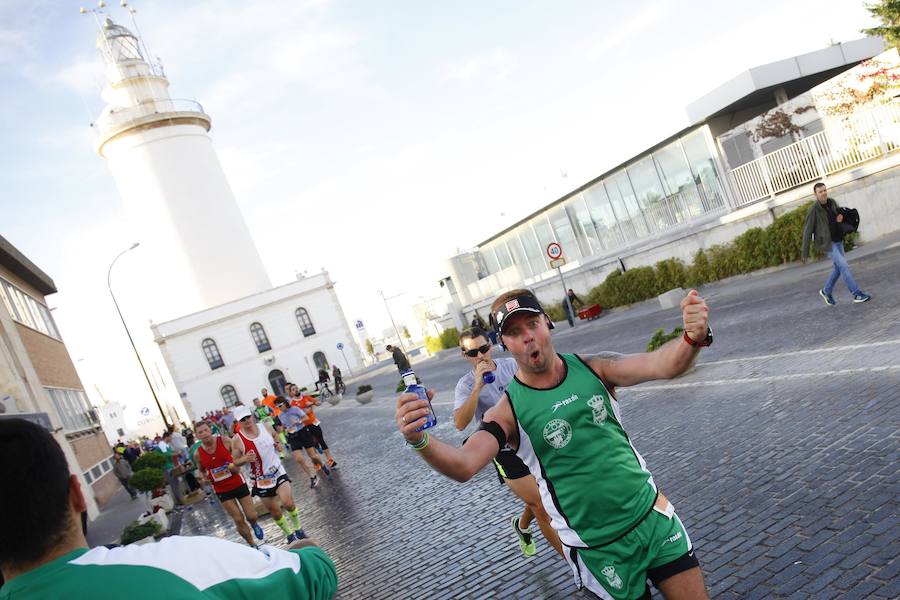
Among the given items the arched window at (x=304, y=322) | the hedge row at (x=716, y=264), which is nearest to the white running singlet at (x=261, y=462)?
the hedge row at (x=716, y=264)

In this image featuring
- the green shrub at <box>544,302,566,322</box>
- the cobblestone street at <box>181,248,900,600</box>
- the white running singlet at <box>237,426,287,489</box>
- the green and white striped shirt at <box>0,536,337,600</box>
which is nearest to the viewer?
the green and white striped shirt at <box>0,536,337,600</box>

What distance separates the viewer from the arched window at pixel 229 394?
6247cm

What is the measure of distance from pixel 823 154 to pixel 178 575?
21082 mm

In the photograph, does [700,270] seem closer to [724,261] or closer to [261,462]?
[724,261]

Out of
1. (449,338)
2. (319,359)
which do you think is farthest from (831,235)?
(319,359)

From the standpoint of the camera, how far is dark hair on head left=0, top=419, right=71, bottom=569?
6.07ft

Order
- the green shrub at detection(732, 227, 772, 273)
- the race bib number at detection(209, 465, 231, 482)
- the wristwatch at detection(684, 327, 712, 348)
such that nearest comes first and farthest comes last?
the wristwatch at detection(684, 327, 712, 348), the race bib number at detection(209, 465, 231, 482), the green shrub at detection(732, 227, 772, 273)

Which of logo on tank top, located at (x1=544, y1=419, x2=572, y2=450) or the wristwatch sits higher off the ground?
the wristwatch

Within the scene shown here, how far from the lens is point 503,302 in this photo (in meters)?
3.66

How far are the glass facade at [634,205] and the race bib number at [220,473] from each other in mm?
18718

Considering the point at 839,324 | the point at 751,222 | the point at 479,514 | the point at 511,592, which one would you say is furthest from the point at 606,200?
the point at 511,592

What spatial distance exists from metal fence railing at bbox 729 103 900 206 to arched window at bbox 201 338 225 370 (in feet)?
166

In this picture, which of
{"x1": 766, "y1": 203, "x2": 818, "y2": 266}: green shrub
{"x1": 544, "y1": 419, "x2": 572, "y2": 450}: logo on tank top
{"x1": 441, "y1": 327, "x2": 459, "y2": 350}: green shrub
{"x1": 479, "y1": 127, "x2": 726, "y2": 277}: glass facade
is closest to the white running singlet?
{"x1": 544, "y1": 419, "x2": 572, "y2": 450}: logo on tank top

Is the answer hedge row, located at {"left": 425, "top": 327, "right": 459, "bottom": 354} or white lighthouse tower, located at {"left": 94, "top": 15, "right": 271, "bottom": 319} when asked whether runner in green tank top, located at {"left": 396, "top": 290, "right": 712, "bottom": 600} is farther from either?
white lighthouse tower, located at {"left": 94, "top": 15, "right": 271, "bottom": 319}
